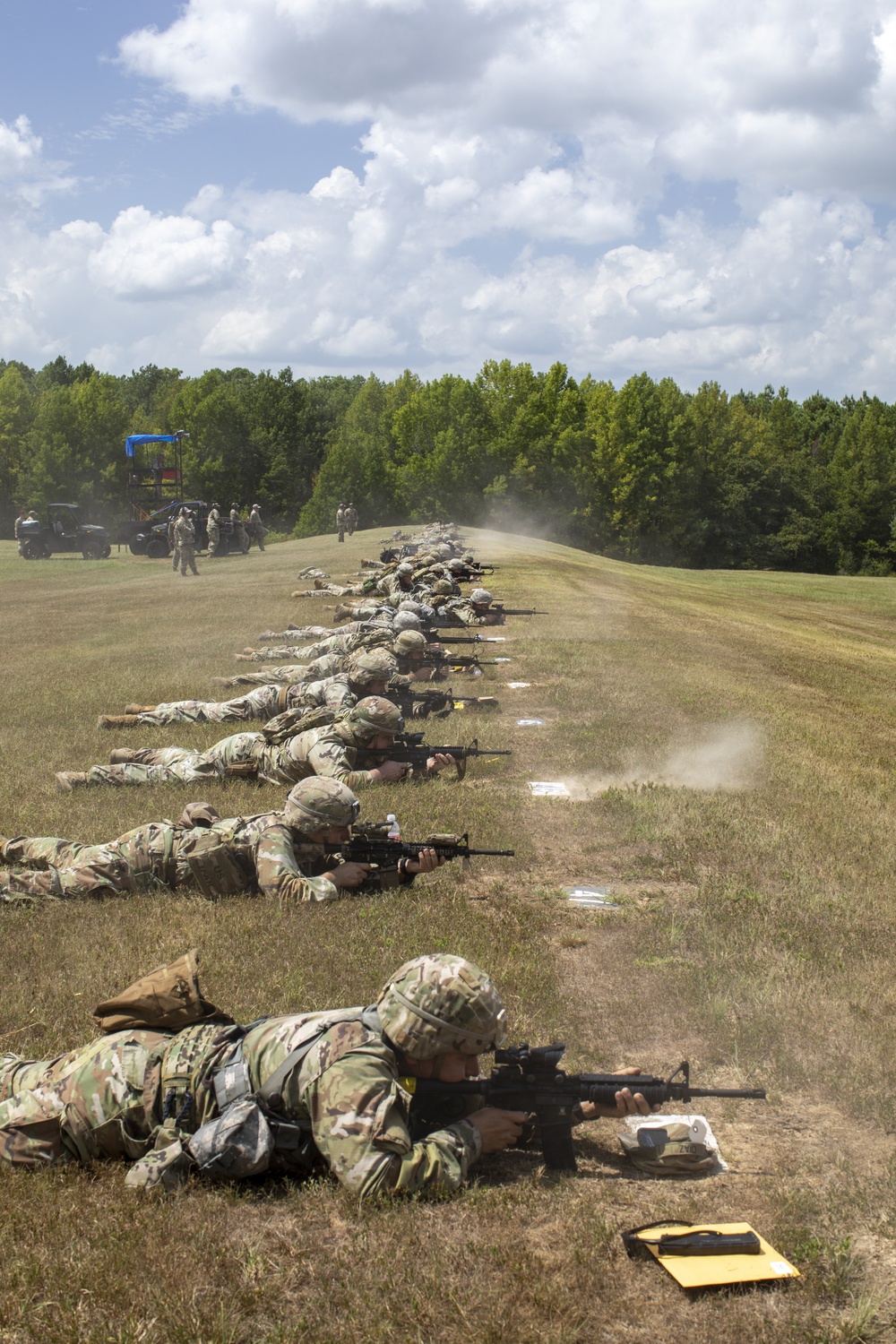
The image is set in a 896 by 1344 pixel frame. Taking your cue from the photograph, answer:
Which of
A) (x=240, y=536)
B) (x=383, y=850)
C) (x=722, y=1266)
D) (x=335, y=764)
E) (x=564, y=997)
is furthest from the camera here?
(x=240, y=536)

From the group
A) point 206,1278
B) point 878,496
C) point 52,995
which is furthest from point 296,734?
point 878,496

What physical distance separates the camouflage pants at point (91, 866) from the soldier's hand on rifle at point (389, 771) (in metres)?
2.89

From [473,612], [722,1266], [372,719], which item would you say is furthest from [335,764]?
[473,612]

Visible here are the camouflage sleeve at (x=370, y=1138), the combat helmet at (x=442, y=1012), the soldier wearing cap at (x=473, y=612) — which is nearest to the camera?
the camouflage sleeve at (x=370, y=1138)

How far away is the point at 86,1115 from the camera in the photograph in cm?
470

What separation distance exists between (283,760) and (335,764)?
0.71 metres

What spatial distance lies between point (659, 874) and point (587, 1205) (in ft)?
14.1

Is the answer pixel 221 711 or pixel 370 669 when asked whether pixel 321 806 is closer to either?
pixel 370 669

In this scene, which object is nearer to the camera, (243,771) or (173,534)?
(243,771)

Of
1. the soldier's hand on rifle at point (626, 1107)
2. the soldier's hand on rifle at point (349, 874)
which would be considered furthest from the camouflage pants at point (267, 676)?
the soldier's hand on rifle at point (626, 1107)

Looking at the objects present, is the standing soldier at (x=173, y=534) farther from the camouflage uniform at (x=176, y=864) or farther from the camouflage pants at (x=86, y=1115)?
the camouflage pants at (x=86, y=1115)

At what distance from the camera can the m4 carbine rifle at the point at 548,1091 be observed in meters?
4.88

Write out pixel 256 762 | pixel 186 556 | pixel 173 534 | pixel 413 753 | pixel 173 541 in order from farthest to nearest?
pixel 173 534 → pixel 173 541 → pixel 186 556 → pixel 256 762 → pixel 413 753

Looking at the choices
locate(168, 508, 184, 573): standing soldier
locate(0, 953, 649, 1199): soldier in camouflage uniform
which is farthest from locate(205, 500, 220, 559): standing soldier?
locate(0, 953, 649, 1199): soldier in camouflage uniform
